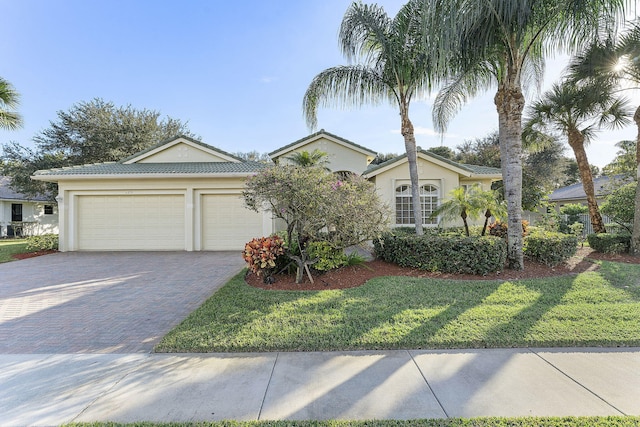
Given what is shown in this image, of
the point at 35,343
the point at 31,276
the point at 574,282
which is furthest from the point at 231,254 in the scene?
the point at 574,282

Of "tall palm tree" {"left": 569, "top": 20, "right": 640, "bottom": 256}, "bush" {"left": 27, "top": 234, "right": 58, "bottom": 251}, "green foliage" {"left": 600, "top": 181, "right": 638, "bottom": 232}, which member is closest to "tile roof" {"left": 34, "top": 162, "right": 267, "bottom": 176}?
"bush" {"left": 27, "top": 234, "right": 58, "bottom": 251}

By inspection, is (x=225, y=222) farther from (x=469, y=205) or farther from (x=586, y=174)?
(x=586, y=174)

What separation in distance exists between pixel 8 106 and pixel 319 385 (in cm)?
1851

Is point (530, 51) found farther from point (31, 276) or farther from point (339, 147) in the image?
point (31, 276)

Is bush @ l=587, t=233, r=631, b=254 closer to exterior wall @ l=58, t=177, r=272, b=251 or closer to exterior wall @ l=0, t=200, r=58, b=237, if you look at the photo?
exterior wall @ l=58, t=177, r=272, b=251

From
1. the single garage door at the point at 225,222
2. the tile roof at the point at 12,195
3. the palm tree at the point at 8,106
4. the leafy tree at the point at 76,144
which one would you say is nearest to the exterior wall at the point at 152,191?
the single garage door at the point at 225,222

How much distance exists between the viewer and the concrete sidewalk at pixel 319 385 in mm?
2576

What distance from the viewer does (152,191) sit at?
12391 mm

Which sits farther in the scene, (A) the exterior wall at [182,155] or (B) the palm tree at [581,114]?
(A) the exterior wall at [182,155]

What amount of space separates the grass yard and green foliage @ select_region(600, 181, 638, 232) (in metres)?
5.04

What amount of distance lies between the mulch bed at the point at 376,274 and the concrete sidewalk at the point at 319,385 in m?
2.84

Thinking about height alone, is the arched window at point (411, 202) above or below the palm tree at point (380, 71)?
below

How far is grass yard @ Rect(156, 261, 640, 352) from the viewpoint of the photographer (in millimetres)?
3787

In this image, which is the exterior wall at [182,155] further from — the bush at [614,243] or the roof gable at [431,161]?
the bush at [614,243]
